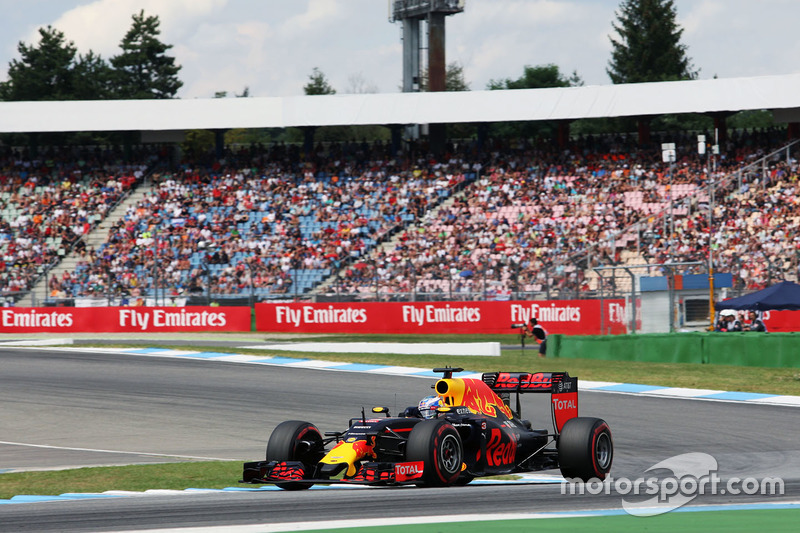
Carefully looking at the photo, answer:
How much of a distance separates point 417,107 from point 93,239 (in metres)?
13.9

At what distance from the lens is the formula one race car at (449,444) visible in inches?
357

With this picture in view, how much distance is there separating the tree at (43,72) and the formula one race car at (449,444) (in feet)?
245

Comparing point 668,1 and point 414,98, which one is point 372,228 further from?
point 668,1

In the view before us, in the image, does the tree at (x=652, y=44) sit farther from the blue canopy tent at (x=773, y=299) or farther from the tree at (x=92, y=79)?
the blue canopy tent at (x=773, y=299)

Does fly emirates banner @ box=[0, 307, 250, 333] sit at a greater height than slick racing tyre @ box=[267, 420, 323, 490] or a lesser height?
greater

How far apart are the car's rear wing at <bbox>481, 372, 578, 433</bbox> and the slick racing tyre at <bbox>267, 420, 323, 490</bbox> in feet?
6.26

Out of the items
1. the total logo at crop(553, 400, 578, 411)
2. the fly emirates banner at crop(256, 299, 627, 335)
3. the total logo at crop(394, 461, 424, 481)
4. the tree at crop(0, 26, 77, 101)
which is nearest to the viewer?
the total logo at crop(394, 461, 424, 481)

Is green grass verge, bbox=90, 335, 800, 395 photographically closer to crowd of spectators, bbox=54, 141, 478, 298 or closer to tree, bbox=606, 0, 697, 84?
crowd of spectators, bbox=54, 141, 478, 298

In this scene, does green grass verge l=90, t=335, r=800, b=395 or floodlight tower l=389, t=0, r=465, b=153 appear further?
floodlight tower l=389, t=0, r=465, b=153

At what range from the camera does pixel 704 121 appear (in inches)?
3029

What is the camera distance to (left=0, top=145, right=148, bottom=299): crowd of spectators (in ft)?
129

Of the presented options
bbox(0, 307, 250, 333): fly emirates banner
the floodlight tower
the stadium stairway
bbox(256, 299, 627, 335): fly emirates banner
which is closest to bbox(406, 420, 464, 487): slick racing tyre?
bbox(256, 299, 627, 335): fly emirates banner

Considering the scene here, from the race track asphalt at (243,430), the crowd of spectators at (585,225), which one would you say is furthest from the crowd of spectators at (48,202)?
the race track asphalt at (243,430)

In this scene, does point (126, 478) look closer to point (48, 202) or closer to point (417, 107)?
point (48, 202)
